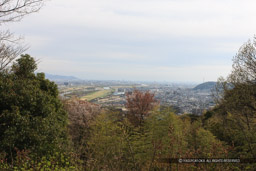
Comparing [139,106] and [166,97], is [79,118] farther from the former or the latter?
[166,97]

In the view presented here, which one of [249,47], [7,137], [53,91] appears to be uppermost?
[249,47]

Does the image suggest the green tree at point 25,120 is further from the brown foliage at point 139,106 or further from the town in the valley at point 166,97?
the brown foliage at point 139,106

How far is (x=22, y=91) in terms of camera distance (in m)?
6.18

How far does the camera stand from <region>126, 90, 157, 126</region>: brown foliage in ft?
55.1

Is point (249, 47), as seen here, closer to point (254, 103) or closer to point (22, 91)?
point (254, 103)

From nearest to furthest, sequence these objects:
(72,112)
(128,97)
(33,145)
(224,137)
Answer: (33,145), (224,137), (72,112), (128,97)

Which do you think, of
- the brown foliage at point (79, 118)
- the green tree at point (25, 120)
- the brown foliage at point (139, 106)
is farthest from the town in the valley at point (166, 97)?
the green tree at point (25, 120)

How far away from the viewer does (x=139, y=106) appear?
1712 cm

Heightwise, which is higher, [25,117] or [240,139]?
[25,117]

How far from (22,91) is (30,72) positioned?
2277 mm

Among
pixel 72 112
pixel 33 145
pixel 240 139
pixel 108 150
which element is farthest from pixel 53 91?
pixel 240 139

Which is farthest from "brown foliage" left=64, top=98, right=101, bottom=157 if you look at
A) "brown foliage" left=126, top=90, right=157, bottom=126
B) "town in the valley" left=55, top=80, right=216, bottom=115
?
"brown foliage" left=126, top=90, right=157, bottom=126

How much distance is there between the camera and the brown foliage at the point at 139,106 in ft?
55.1

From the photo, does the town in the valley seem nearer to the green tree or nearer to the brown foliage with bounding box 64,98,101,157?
the brown foliage with bounding box 64,98,101,157
